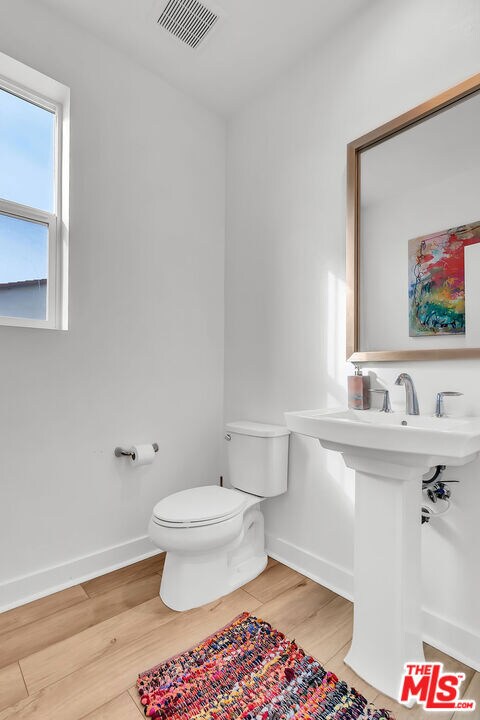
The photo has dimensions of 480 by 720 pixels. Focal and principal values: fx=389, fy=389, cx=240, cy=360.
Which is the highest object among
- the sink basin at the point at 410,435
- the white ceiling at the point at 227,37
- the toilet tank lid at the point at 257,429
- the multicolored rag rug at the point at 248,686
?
the white ceiling at the point at 227,37

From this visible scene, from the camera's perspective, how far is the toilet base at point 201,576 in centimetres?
162

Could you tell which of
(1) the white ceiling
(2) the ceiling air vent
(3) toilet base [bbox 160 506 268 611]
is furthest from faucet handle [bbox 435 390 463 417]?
(2) the ceiling air vent

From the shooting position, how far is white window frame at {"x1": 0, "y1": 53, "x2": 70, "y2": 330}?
176cm

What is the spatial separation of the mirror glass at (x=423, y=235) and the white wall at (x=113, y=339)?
101cm

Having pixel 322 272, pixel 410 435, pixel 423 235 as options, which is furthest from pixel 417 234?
pixel 410 435

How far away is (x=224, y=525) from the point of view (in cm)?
163

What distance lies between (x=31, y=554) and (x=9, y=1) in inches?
92.1

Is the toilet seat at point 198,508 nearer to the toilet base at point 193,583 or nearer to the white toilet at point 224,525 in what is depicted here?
the white toilet at point 224,525

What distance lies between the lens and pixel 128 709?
3.77ft

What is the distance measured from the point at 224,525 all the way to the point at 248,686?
1.75ft

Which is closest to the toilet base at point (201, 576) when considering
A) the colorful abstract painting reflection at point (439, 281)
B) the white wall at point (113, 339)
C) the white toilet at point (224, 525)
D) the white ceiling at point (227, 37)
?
the white toilet at point (224, 525)

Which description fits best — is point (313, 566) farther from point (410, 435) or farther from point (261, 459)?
point (410, 435)

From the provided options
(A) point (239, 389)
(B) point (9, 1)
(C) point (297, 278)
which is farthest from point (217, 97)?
(A) point (239, 389)

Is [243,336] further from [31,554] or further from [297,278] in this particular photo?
[31,554]
